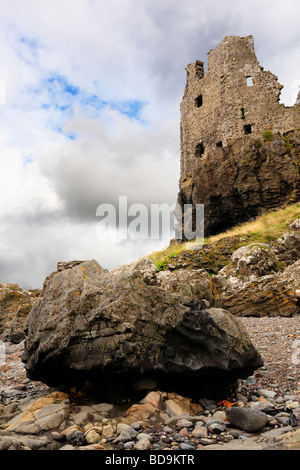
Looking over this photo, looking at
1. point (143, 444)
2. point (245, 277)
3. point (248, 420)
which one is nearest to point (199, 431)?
point (248, 420)

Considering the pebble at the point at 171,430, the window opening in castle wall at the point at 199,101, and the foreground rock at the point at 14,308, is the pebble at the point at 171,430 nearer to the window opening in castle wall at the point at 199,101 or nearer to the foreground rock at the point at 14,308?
the foreground rock at the point at 14,308

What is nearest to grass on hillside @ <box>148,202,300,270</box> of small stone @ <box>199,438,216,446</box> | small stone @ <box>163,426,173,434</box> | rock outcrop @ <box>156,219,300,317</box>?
rock outcrop @ <box>156,219,300,317</box>

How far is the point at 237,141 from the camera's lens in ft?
82.3

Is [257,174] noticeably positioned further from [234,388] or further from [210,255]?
[234,388]

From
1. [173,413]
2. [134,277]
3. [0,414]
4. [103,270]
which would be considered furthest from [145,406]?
[103,270]

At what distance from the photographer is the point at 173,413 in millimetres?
4359

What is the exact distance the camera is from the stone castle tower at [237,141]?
23516mm

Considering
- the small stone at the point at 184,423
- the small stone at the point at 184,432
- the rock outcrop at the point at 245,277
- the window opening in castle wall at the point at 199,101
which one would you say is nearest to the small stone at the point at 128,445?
the small stone at the point at 184,432

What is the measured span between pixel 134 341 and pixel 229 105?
25.5m

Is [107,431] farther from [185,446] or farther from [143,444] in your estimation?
[185,446]

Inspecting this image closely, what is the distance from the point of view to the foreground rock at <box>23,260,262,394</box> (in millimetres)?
4637

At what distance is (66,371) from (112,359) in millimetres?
870

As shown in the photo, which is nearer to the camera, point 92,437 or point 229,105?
point 92,437

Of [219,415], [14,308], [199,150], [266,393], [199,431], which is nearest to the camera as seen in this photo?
[199,431]
